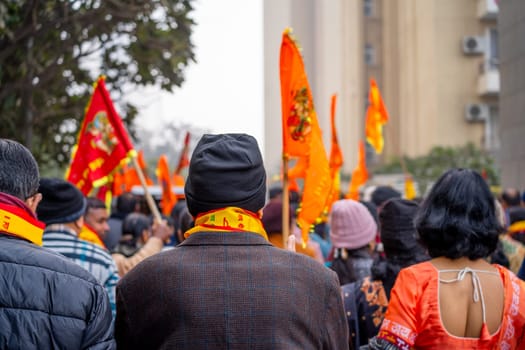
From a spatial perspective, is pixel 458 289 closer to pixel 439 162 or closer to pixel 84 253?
pixel 84 253

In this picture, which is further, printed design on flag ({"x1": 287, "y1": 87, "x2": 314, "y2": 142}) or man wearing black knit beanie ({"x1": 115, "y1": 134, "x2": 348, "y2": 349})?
printed design on flag ({"x1": 287, "y1": 87, "x2": 314, "y2": 142})

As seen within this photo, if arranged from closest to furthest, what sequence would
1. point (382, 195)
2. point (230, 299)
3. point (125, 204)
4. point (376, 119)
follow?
1. point (230, 299)
2. point (382, 195)
3. point (125, 204)
4. point (376, 119)

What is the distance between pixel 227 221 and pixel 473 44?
36574 millimetres

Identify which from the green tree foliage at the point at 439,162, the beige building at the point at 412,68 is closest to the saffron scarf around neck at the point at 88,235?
the green tree foliage at the point at 439,162

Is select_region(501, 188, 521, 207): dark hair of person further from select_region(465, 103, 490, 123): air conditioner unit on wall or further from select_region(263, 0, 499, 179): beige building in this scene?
select_region(465, 103, 490, 123): air conditioner unit on wall

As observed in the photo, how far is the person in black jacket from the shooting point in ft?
7.92

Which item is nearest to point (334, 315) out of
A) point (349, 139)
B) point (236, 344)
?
point (236, 344)

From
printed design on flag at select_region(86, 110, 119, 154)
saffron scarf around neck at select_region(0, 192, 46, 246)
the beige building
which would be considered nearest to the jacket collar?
saffron scarf around neck at select_region(0, 192, 46, 246)

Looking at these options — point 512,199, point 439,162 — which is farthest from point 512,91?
point 439,162

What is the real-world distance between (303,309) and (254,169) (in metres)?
0.51

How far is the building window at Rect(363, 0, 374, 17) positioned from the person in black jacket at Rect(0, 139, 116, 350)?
146 feet

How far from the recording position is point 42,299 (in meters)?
2.44

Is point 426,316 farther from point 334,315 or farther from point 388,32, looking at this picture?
point 388,32

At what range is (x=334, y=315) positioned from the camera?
8.18 ft
